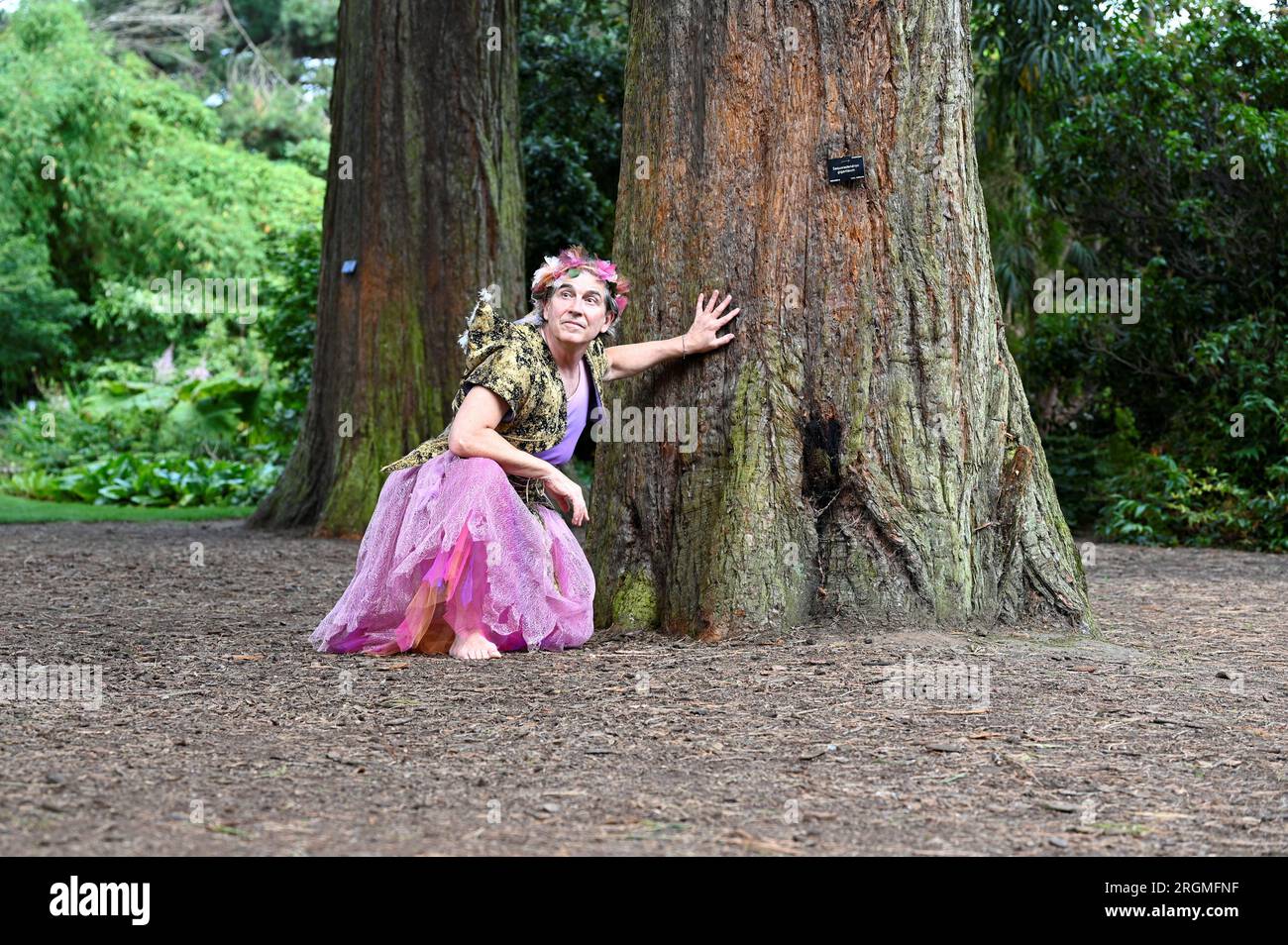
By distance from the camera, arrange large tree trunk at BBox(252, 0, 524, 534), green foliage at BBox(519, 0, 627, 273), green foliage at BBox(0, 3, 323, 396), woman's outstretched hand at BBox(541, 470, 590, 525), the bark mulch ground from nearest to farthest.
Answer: the bark mulch ground
woman's outstretched hand at BBox(541, 470, 590, 525)
large tree trunk at BBox(252, 0, 524, 534)
green foliage at BBox(519, 0, 627, 273)
green foliage at BBox(0, 3, 323, 396)

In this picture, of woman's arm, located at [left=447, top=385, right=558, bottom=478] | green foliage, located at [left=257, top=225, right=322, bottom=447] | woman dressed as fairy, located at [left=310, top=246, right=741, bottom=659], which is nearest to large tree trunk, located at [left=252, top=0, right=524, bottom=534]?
green foliage, located at [left=257, top=225, right=322, bottom=447]

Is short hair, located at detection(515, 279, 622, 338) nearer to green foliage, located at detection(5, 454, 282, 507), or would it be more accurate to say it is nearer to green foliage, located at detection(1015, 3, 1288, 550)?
green foliage, located at detection(1015, 3, 1288, 550)

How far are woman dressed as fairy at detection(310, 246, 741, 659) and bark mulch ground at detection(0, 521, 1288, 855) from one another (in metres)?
0.18

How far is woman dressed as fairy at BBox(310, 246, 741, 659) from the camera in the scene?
5387 millimetres

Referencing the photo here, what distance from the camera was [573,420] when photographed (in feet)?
18.7

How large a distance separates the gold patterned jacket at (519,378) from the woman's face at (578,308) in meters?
0.11

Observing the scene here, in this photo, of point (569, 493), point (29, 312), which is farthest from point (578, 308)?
point (29, 312)

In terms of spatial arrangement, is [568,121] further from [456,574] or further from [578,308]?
[456,574]

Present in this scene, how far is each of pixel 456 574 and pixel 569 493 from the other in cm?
54

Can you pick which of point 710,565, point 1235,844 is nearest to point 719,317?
point 710,565

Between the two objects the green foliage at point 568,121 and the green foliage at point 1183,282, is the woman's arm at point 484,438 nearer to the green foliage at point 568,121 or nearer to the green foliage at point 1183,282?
the green foliage at point 1183,282

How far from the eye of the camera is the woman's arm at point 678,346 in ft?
18.0

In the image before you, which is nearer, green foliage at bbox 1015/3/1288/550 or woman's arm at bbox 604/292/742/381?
woman's arm at bbox 604/292/742/381

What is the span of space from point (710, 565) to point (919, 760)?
1669mm
